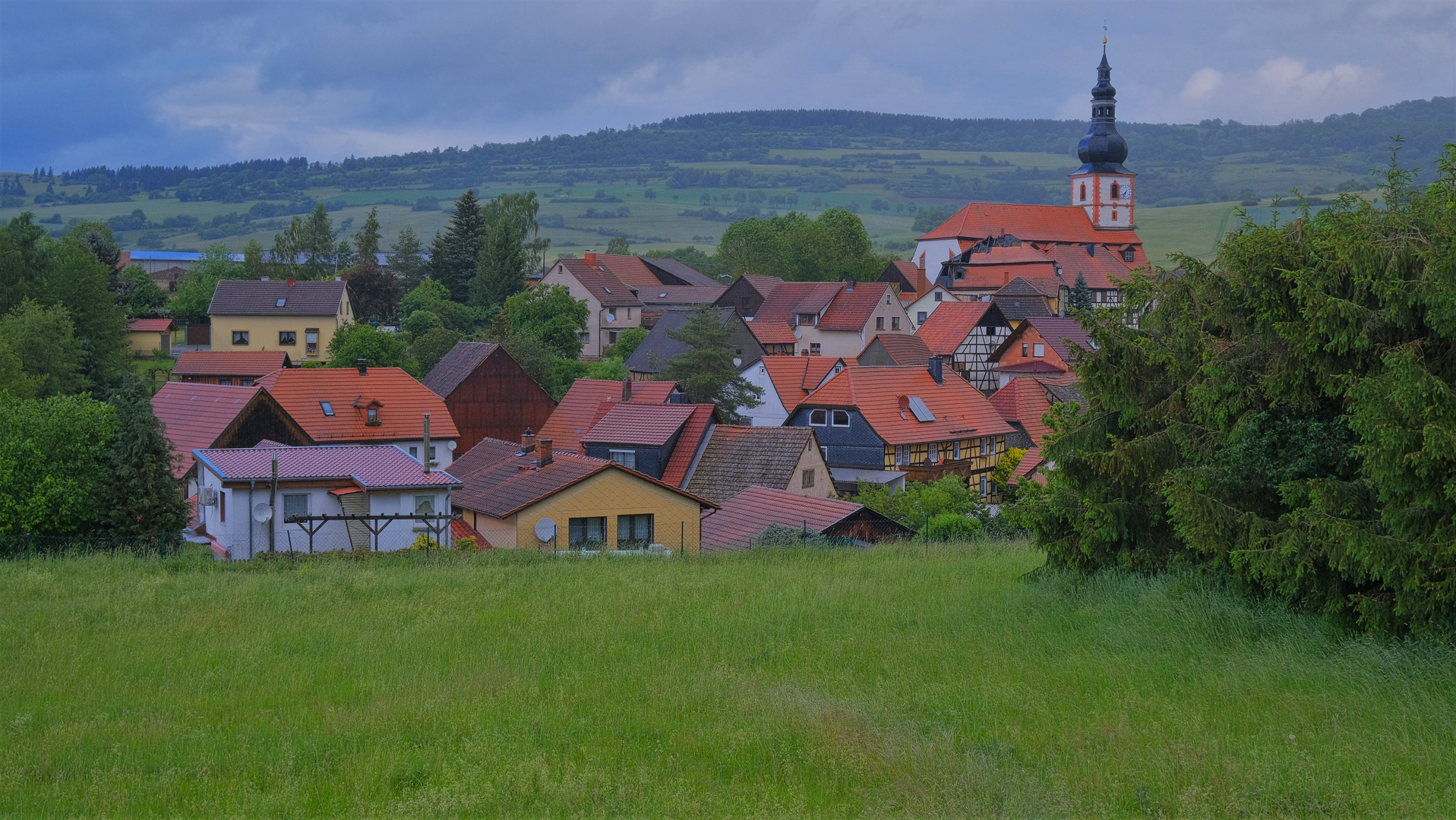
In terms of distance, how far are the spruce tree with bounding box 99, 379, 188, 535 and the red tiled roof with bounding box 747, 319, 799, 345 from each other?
55511mm

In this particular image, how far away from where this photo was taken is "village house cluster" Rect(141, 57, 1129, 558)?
1094 inches

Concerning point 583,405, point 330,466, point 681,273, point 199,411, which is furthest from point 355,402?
point 681,273

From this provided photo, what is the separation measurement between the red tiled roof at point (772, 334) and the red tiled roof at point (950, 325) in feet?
29.3

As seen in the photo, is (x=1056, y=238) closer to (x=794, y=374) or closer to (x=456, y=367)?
(x=794, y=374)

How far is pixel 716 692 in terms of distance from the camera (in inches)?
420

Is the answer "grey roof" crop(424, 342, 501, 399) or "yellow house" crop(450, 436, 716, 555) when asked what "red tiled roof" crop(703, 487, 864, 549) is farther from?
"grey roof" crop(424, 342, 501, 399)

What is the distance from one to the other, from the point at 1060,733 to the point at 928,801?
5.87 feet

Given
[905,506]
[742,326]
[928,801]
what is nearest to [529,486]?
[905,506]

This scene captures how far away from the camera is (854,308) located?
83438mm

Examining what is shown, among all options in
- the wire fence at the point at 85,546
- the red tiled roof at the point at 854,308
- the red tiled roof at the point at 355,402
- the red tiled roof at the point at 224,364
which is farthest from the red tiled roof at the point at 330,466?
the red tiled roof at the point at 854,308

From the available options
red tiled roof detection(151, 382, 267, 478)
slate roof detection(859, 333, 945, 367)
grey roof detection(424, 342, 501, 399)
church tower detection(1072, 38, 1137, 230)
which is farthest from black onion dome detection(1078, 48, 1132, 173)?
red tiled roof detection(151, 382, 267, 478)

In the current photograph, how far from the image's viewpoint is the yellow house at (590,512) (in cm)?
2817

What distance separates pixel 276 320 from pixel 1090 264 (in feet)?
231

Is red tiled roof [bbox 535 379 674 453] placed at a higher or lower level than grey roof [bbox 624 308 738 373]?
lower
